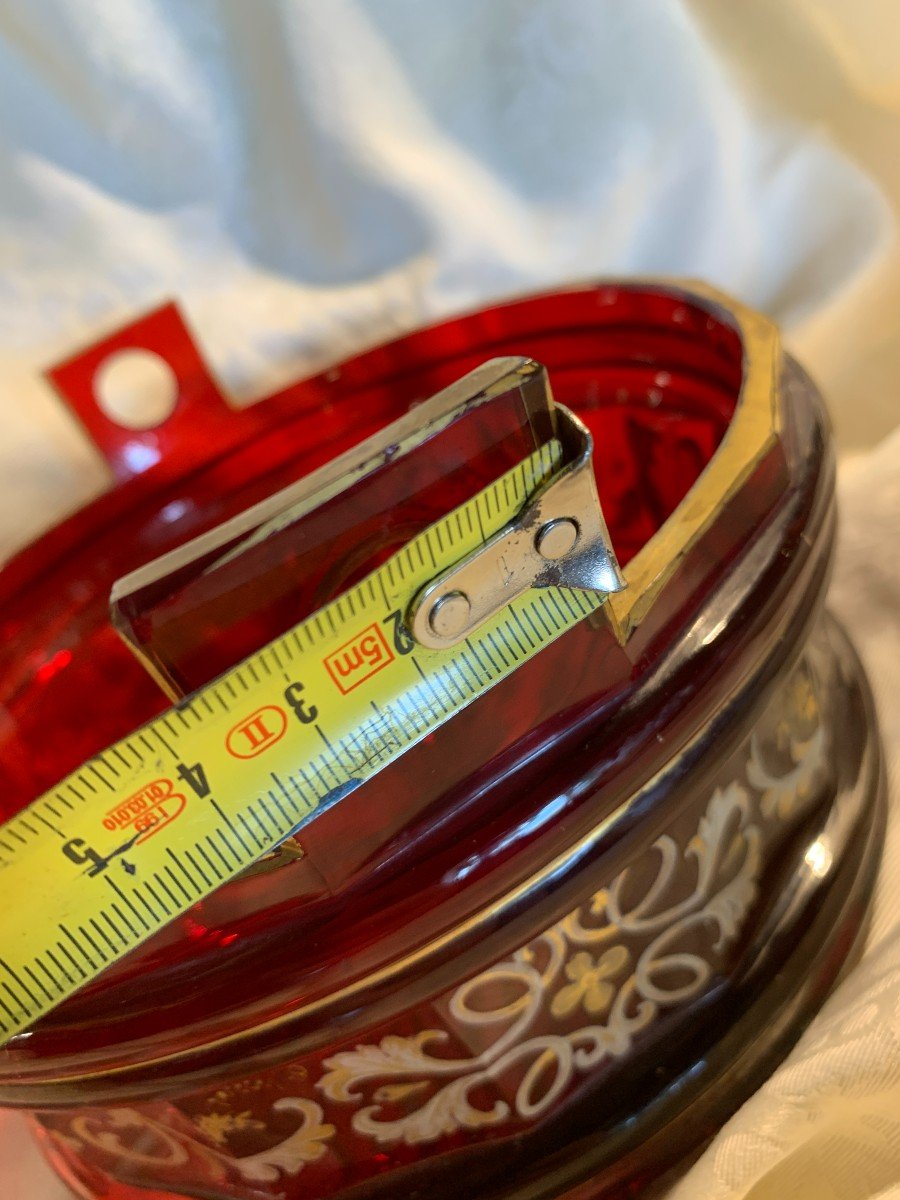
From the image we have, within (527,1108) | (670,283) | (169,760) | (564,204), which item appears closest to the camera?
(169,760)

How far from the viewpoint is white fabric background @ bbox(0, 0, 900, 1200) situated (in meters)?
0.45

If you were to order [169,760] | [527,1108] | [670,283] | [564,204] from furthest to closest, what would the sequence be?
[564,204] < [670,283] < [527,1108] < [169,760]

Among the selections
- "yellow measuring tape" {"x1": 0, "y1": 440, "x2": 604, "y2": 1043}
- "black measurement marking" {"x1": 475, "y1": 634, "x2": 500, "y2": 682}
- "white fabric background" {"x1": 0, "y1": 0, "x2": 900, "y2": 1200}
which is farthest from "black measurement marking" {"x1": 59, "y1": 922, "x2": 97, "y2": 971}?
"white fabric background" {"x1": 0, "y1": 0, "x2": 900, "y2": 1200}

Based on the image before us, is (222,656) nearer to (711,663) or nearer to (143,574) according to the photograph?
(143,574)

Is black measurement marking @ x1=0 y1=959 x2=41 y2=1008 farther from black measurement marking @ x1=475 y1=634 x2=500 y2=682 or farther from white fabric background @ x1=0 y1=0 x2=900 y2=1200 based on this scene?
white fabric background @ x1=0 y1=0 x2=900 y2=1200

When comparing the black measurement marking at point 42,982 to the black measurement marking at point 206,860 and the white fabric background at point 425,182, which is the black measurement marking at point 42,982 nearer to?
the black measurement marking at point 206,860

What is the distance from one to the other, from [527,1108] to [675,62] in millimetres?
458

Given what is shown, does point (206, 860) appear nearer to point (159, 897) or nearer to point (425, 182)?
point (159, 897)

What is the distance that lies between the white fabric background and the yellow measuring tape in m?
0.22

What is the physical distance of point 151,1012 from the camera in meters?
0.27

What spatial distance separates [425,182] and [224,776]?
36cm

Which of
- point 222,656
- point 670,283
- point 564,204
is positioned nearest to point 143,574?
point 222,656

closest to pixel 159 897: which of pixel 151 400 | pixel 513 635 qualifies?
pixel 513 635

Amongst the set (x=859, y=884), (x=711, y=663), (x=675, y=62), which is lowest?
(x=859, y=884)
